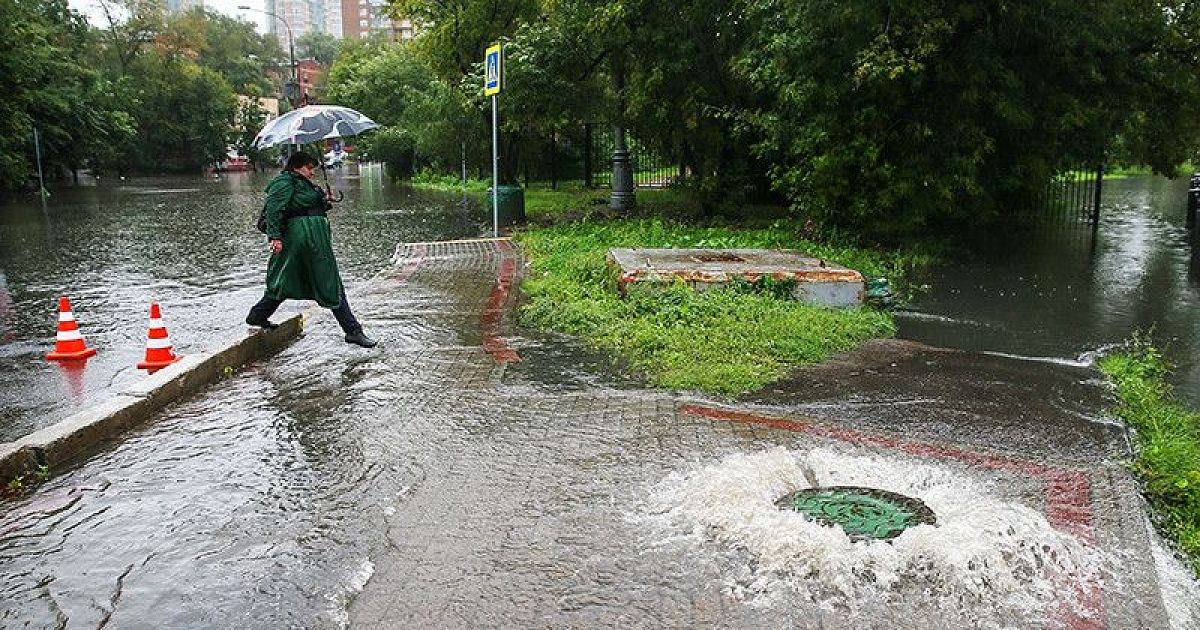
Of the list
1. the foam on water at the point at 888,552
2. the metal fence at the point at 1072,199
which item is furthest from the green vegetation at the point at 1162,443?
the metal fence at the point at 1072,199

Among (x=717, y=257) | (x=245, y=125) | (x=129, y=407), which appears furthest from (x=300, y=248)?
(x=245, y=125)

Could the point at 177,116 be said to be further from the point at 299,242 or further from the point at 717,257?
the point at 299,242

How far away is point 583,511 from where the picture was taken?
401cm

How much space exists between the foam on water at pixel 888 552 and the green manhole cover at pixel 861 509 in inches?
3.0

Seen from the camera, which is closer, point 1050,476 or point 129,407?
point 1050,476

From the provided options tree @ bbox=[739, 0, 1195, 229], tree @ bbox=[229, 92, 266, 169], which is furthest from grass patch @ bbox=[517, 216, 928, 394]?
tree @ bbox=[229, 92, 266, 169]

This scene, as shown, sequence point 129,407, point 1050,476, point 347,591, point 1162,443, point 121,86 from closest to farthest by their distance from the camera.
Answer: point 347,591 < point 1050,476 < point 1162,443 < point 129,407 < point 121,86

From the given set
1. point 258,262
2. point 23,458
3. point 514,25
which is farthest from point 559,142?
point 23,458

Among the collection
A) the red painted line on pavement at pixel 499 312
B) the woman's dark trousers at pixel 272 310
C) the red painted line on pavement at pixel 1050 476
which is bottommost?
the red painted line on pavement at pixel 1050 476

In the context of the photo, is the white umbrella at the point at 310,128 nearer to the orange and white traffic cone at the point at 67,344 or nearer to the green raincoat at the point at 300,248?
the green raincoat at the point at 300,248

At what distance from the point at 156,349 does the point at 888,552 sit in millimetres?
5583

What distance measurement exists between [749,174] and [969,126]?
18.3 ft

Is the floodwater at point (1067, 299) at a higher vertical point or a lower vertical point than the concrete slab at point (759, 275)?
lower

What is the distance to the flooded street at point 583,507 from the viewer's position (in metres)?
3.23
